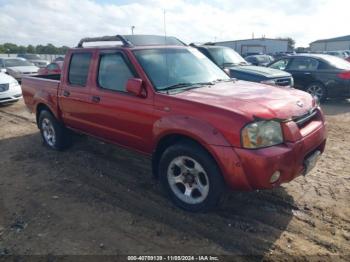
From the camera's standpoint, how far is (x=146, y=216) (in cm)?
366

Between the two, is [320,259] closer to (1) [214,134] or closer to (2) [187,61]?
(1) [214,134]

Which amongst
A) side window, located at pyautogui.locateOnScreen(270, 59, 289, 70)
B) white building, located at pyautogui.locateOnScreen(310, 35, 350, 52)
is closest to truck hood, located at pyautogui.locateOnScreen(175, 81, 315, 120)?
side window, located at pyautogui.locateOnScreen(270, 59, 289, 70)

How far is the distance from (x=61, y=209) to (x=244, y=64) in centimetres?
764

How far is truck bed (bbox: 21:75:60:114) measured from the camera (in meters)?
5.56

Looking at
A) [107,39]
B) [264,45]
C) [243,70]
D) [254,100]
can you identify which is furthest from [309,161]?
[264,45]

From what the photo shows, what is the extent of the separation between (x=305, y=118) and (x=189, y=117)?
4.28 feet

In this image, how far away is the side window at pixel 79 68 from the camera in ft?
16.0

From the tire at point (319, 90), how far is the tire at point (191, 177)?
25.5 ft

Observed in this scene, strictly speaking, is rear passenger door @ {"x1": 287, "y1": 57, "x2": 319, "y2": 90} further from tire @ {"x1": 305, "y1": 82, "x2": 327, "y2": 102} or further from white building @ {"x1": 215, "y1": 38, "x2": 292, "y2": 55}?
white building @ {"x1": 215, "y1": 38, "x2": 292, "y2": 55}

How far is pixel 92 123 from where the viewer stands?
4.80 meters

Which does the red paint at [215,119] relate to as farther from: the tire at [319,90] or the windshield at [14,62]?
the windshield at [14,62]

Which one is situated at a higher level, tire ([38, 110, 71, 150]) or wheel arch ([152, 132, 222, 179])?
wheel arch ([152, 132, 222, 179])

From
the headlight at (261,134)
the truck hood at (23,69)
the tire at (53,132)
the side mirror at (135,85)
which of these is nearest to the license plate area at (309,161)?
the headlight at (261,134)

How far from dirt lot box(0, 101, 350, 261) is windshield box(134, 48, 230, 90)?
1.47m
